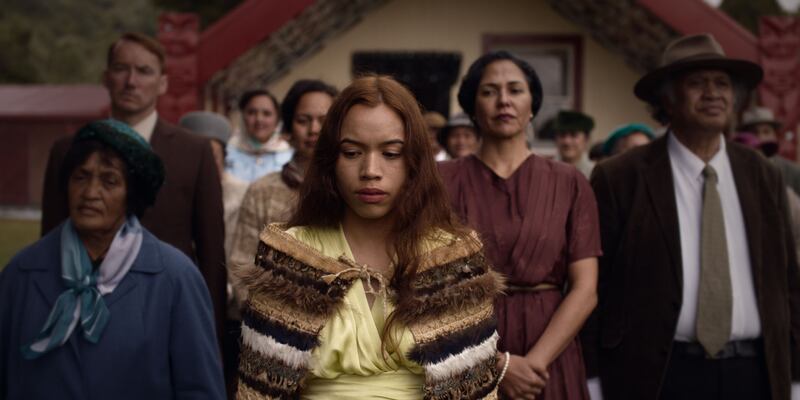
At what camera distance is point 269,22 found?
33.9 ft

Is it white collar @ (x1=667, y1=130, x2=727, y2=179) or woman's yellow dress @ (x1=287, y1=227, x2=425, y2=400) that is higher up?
white collar @ (x1=667, y1=130, x2=727, y2=179)

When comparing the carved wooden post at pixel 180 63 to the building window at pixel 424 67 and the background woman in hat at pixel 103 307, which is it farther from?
the background woman in hat at pixel 103 307

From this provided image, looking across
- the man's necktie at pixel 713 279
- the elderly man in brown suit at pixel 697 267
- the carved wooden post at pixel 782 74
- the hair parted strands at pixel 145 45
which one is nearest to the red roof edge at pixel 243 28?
the carved wooden post at pixel 782 74

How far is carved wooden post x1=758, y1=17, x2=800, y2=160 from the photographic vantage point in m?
10.2

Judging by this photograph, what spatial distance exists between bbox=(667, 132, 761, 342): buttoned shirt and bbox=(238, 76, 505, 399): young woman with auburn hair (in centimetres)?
164

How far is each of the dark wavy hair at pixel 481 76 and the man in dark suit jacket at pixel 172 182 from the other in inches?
55.0

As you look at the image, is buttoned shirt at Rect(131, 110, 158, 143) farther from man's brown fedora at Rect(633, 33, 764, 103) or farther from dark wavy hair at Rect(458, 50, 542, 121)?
man's brown fedora at Rect(633, 33, 764, 103)

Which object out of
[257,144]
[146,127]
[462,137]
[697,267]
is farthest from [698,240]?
[257,144]

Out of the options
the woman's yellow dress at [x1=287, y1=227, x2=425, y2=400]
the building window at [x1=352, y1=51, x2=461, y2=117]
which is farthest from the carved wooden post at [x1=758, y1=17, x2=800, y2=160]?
the woman's yellow dress at [x1=287, y1=227, x2=425, y2=400]

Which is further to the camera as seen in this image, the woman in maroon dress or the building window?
the building window

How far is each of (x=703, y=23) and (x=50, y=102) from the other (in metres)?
24.5

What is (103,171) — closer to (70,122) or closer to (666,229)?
(666,229)

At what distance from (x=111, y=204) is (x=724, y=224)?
2564 mm

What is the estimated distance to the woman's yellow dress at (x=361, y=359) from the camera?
278cm
